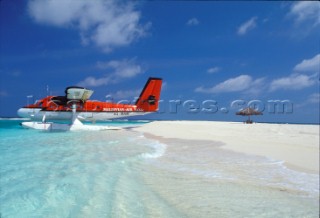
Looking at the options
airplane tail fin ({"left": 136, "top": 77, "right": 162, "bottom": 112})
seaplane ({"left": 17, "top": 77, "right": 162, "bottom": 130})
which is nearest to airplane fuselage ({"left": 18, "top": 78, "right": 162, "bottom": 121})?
seaplane ({"left": 17, "top": 77, "right": 162, "bottom": 130})

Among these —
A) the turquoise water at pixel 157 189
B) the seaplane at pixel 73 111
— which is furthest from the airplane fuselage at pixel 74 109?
the turquoise water at pixel 157 189

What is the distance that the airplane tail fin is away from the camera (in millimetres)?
21438

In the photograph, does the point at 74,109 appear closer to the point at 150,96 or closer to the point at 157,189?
the point at 150,96

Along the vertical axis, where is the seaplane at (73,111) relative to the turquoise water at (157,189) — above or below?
above

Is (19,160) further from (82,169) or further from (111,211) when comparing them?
(111,211)

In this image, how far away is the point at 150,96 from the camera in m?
21.7

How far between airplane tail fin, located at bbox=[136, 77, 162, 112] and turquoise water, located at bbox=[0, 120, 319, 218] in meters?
16.1

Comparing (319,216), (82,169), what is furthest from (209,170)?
(82,169)

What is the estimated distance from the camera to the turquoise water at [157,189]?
8.68 ft

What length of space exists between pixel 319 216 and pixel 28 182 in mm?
3799

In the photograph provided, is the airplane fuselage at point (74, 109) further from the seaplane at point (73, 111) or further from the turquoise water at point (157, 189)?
the turquoise water at point (157, 189)

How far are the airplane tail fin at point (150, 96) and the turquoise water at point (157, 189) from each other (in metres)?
16.1

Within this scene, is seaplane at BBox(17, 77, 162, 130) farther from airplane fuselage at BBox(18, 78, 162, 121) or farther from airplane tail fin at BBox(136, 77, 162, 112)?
airplane tail fin at BBox(136, 77, 162, 112)

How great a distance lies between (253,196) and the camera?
122 inches
